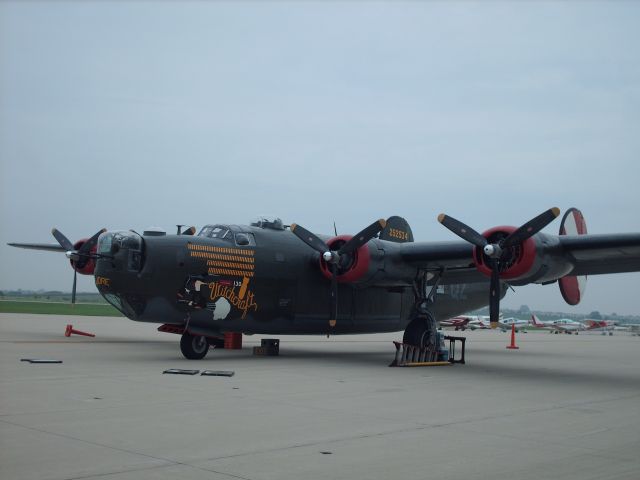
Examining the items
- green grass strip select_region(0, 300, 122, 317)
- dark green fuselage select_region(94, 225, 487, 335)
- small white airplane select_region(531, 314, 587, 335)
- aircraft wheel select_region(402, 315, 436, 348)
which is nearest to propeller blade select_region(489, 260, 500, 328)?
aircraft wheel select_region(402, 315, 436, 348)

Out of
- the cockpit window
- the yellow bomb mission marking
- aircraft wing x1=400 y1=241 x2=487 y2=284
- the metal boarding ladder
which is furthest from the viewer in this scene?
the yellow bomb mission marking

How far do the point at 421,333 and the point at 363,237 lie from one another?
3532mm

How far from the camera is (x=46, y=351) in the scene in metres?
20.3

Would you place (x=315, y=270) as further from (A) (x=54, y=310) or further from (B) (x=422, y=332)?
(A) (x=54, y=310)

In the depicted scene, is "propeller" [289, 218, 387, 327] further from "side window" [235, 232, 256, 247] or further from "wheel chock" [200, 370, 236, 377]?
"wheel chock" [200, 370, 236, 377]

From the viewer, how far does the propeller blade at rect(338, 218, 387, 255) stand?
20.2 m

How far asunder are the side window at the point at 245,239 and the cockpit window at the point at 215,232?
316 millimetres

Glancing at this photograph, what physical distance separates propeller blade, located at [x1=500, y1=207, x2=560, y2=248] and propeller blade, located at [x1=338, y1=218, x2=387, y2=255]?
3614mm

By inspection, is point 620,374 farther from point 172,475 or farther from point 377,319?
point 172,475

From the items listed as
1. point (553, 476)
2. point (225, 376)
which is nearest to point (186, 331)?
point (225, 376)

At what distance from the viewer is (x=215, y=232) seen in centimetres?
1994

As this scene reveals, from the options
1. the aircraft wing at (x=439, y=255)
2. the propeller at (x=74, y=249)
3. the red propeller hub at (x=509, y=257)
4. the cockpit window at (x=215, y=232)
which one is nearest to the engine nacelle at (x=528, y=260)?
the red propeller hub at (x=509, y=257)

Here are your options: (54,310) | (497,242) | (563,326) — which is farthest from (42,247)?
(563,326)

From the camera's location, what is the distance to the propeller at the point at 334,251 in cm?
2033
